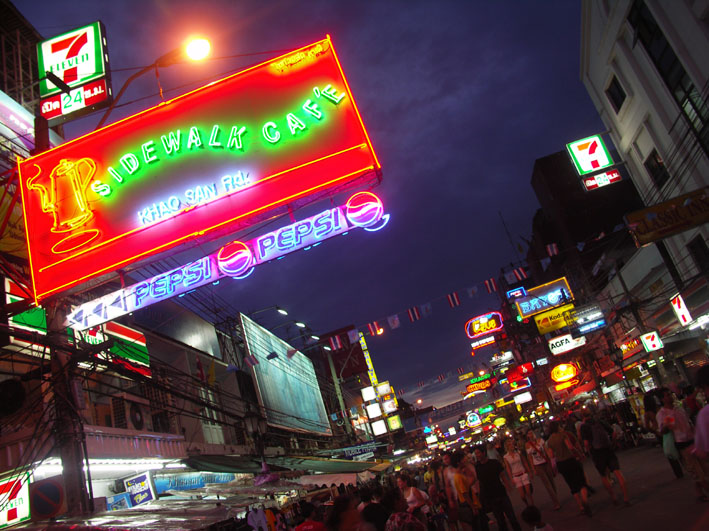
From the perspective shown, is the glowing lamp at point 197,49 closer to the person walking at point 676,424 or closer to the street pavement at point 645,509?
the person walking at point 676,424

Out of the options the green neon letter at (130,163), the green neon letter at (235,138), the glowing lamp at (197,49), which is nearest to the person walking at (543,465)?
the green neon letter at (235,138)

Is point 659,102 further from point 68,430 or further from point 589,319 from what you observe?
point 68,430

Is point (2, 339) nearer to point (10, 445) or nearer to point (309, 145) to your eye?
point (10, 445)

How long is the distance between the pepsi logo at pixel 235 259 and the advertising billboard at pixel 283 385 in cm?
1227

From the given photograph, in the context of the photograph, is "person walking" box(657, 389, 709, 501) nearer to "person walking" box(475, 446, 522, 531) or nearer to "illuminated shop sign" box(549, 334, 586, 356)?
"person walking" box(475, 446, 522, 531)

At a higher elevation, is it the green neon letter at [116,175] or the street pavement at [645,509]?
the green neon letter at [116,175]

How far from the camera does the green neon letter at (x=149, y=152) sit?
1107 cm

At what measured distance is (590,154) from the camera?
22.6m

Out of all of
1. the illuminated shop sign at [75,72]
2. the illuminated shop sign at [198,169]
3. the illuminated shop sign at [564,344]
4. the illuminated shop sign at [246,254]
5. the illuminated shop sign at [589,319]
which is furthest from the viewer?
the illuminated shop sign at [564,344]

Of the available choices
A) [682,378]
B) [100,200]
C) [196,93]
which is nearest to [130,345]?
[100,200]

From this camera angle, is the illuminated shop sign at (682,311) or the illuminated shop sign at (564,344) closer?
the illuminated shop sign at (682,311)

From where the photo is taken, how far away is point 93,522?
7000 mm

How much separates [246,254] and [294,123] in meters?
3.33

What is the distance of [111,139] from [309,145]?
181 inches
